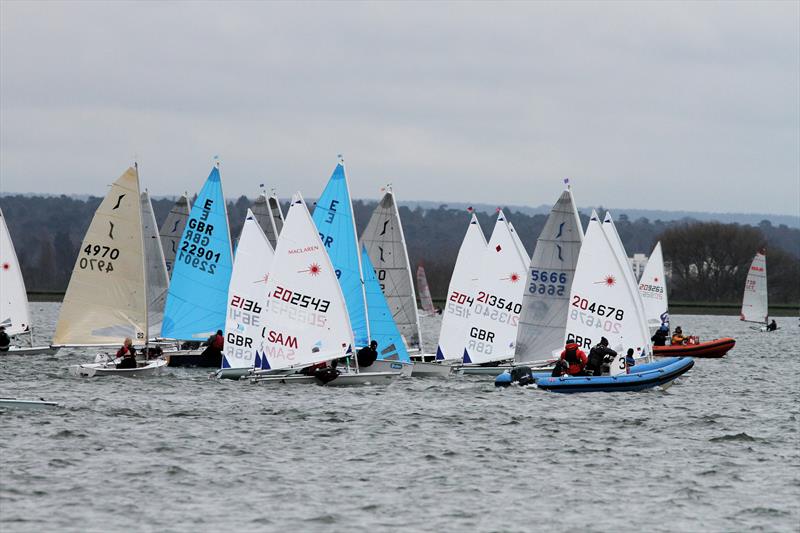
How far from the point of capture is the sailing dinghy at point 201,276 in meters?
37.8

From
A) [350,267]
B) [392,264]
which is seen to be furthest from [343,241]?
[392,264]

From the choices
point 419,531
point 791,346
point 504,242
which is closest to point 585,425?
point 419,531

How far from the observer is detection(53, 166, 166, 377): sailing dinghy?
37125 millimetres

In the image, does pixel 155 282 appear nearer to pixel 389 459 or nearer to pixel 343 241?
pixel 343 241

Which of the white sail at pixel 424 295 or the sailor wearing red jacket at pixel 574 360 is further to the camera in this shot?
the white sail at pixel 424 295

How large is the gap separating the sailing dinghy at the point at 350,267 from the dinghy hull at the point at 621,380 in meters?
4.06

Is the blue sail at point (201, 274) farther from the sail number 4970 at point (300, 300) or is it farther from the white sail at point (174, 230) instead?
the white sail at point (174, 230)

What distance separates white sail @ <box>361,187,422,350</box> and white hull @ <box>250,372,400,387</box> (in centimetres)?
596

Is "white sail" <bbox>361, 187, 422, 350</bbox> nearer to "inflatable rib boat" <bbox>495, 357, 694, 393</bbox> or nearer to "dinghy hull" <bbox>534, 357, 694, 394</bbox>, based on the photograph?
"inflatable rib boat" <bbox>495, 357, 694, 393</bbox>

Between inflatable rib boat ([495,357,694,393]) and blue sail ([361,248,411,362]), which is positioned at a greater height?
A: blue sail ([361,248,411,362])

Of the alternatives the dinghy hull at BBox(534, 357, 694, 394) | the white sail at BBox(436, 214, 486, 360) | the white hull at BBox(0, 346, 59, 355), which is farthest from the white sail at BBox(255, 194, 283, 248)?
the dinghy hull at BBox(534, 357, 694, 394)

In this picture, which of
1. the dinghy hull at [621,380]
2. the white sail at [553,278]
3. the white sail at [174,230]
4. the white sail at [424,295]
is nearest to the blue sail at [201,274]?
the white sail at [174,230]

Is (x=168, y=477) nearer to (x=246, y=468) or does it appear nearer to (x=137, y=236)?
(x=246, y=468)

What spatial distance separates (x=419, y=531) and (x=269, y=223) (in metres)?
27.2
